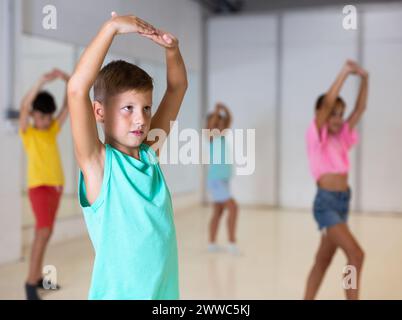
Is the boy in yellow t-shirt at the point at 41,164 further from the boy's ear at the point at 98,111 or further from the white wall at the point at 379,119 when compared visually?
the white wall at the point at 379,119

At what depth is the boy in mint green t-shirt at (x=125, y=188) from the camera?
2.12ft

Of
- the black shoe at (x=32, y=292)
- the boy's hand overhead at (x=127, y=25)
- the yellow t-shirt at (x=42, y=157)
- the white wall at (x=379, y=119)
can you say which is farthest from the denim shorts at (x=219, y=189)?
the boy's hand overhead at (x=127, y=25)

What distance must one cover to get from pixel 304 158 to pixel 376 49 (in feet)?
3.62

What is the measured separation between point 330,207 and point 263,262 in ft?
3.08

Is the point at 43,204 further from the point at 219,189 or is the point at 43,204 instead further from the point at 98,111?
the point at 98,111

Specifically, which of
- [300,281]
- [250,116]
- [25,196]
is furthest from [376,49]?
[25,196]

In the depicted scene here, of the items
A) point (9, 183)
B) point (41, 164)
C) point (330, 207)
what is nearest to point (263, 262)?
point (330, 207)

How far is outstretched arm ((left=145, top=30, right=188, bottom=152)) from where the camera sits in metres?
0.68

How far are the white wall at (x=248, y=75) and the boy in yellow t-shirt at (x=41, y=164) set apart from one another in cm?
241

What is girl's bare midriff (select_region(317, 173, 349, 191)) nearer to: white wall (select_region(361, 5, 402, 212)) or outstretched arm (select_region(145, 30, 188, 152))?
white wall (select_region(361, 5, 402, 212))

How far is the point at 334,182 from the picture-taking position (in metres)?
1.63

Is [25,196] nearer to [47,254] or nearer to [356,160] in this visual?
[47,254]

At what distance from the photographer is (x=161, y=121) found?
738mm

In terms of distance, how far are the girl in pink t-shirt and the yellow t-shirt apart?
1017 mm
